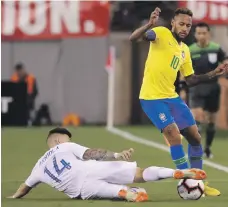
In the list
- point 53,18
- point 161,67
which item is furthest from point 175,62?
point 53,18

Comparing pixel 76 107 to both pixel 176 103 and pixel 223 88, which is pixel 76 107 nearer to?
pixel 223 88

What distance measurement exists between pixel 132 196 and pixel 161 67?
1708 millimetres

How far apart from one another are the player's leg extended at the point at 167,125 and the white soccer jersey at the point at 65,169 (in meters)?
1.04

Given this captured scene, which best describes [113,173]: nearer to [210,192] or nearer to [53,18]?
[210,192]

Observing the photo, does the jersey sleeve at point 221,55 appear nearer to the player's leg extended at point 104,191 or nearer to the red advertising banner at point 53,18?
the player's leg extended at point 104,191

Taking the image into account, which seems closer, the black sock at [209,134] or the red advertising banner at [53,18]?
the black sock at [209,134]

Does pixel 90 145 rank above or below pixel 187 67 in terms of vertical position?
below

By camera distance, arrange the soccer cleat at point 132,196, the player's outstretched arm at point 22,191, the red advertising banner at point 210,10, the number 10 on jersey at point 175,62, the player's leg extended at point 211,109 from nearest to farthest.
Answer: the soccer cleat at point 132,196
the player's outstretched arm at point 22,191
the number 10 on jersey at point 175,62
the player's leg extended at point 211,109
the red advertising banner at point 210,10

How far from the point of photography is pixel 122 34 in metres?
30.8

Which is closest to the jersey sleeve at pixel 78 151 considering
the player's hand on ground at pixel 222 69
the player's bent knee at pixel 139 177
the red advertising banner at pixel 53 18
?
the player's bent knee at pixel 139 177

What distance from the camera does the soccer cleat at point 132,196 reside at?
383 inches

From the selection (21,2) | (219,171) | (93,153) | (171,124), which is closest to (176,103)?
(171,124)

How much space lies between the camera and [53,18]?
25312mm

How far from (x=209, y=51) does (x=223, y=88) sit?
11.3m
